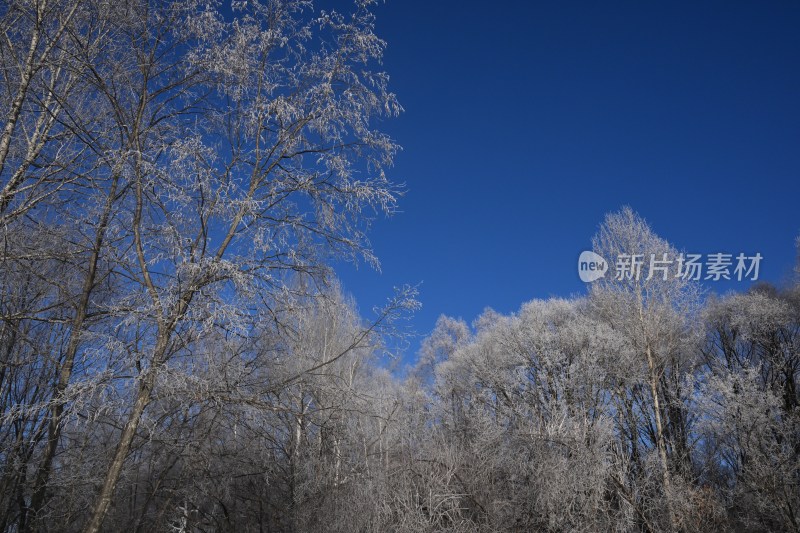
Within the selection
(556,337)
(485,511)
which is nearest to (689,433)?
(556,337)

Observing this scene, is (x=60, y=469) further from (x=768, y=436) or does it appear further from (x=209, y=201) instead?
(x=768, y=436)

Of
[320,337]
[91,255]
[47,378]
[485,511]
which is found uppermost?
[320,337]

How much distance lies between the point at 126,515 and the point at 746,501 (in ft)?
50.1

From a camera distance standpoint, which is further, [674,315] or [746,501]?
[674,315]

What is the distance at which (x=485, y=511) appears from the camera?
8.60 metres
